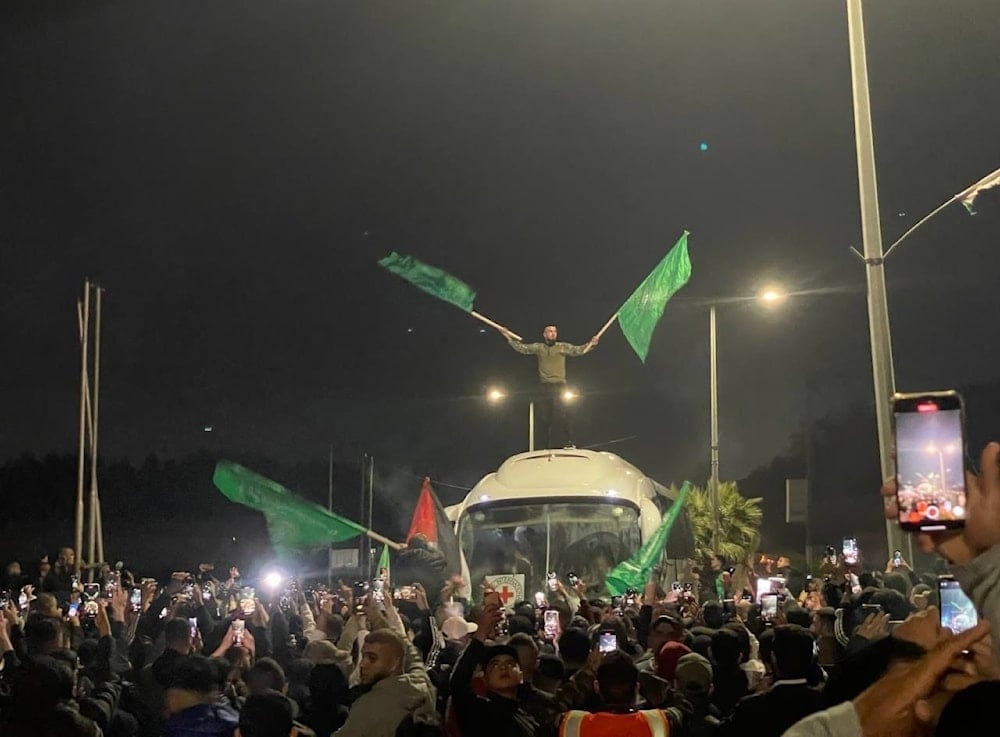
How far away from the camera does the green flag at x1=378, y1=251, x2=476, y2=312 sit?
55.4ft

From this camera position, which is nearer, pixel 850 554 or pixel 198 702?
pixel 198 702

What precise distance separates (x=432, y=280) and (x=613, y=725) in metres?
12.8

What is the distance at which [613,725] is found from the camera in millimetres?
4957

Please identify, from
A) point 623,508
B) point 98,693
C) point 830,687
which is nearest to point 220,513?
point 623,508

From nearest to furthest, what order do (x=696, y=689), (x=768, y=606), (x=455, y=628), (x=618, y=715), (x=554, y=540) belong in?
1. (x=618, y=715)
2. (x=696, y=689)
3. (x=455, y=628)
4. (x=768, y=606)
5. (x=554, y=540)

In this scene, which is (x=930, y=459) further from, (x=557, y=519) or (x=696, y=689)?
(x=557, y=519)

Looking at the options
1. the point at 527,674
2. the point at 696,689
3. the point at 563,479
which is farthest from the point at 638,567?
the point at 696,689

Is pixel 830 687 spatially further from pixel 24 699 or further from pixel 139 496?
pixel 139 496

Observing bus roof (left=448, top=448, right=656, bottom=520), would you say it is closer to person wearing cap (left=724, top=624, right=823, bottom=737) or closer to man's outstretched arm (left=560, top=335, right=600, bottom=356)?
man's outstretched arm (left=560, top=335, right=600, bottom=356)

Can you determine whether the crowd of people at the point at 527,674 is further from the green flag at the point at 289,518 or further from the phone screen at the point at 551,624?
the green flag at the point at 289,518

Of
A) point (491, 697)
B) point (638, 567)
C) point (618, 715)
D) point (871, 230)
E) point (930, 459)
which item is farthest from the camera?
point (638, 567)

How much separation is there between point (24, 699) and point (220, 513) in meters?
58.7

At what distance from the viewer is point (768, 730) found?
4.56 metres

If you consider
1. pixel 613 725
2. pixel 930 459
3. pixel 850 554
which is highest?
pixel 930 459
